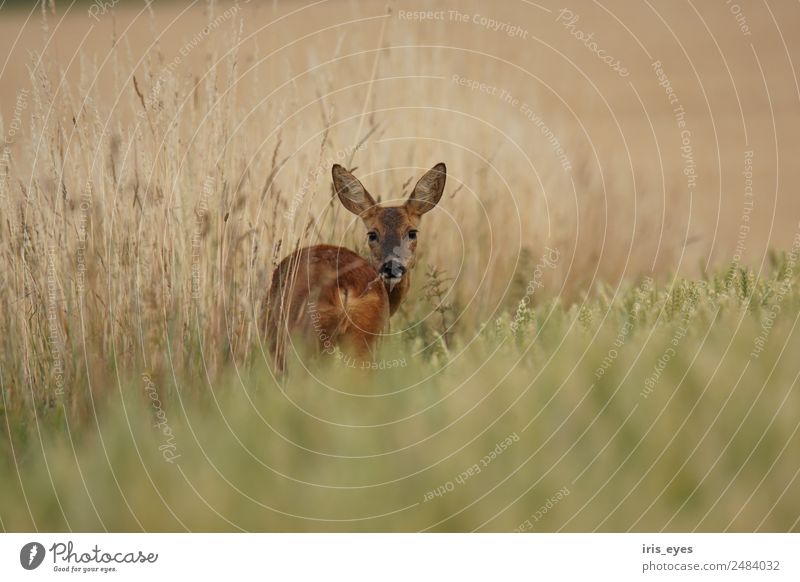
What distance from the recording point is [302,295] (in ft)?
14.4

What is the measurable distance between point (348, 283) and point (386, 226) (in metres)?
0.40

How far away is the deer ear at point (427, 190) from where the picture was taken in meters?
4.86

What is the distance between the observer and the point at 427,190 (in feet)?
16.1

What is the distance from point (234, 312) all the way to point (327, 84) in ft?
6.14

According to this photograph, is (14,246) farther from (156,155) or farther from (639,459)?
(639,459)
